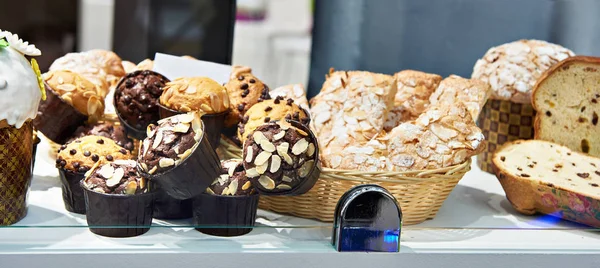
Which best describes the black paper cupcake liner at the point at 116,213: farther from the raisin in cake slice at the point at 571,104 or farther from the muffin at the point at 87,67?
the raisin in cake slice at the point at 571,104

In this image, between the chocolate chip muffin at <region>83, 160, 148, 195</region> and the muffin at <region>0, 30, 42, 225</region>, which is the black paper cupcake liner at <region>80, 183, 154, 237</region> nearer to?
the chocolate chip muffin at <region>83, 160, 148, 195</region>

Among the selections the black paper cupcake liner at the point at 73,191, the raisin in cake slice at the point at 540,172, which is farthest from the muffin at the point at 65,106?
the raisin in cake slice at the point at 540,172

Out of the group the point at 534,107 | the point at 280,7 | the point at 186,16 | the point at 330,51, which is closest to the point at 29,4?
the point at 186,16

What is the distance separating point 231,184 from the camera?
57.6 inches

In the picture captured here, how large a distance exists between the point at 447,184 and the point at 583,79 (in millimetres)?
580

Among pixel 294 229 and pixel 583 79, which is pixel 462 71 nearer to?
pixel 583 79

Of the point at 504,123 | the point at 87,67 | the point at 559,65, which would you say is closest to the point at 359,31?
the point at 504,123

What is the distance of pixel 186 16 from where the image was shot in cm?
348

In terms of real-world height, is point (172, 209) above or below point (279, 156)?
below

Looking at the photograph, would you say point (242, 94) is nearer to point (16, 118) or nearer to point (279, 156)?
point (279, 156)

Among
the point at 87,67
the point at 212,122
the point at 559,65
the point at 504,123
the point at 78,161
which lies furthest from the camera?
the point at 504,123

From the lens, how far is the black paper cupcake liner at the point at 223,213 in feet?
4.77

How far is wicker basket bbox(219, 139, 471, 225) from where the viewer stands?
1591 mm

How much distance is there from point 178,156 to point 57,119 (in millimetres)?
586
